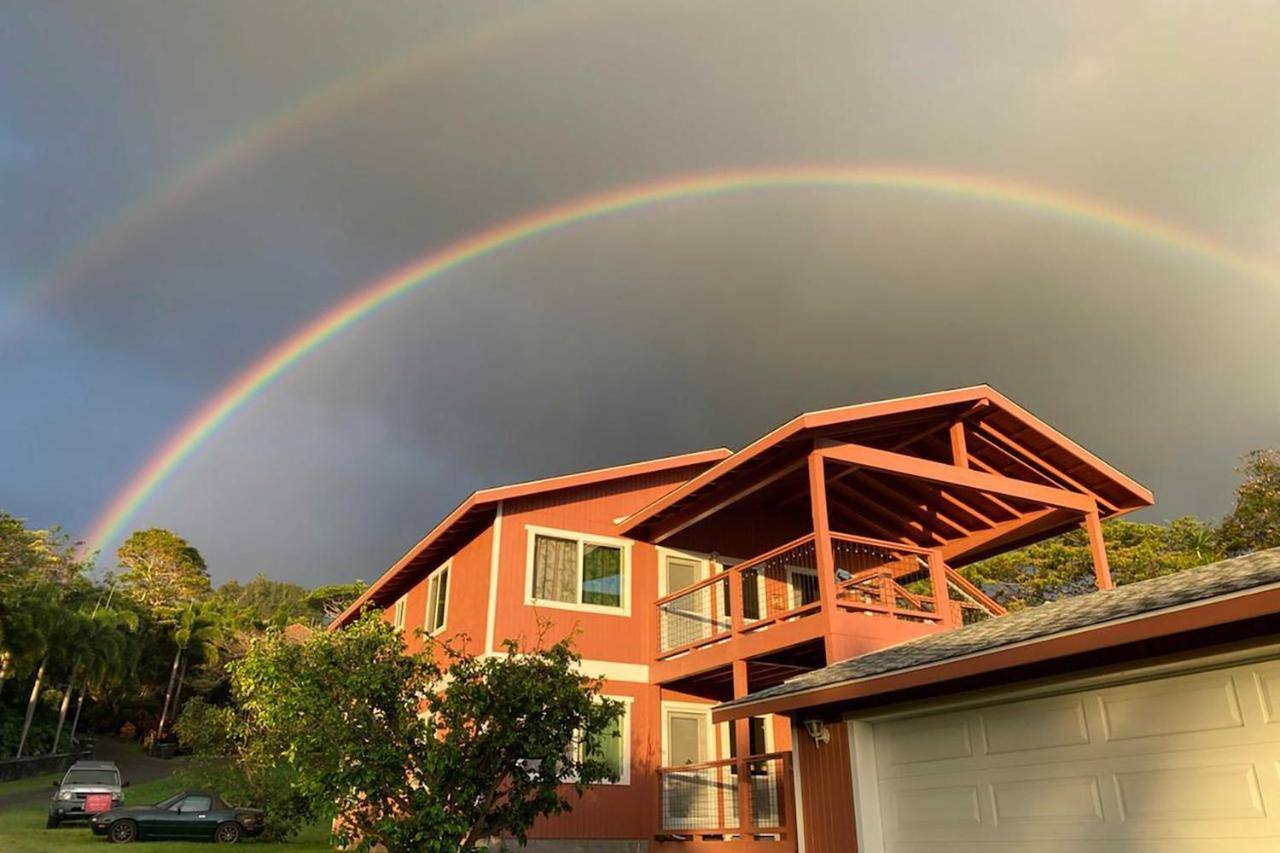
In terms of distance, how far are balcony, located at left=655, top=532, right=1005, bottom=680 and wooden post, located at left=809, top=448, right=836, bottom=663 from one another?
0.09ft

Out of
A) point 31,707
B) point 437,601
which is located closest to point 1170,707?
point 437,601

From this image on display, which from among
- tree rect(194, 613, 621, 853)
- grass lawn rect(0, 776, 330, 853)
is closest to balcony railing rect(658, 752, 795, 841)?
tree rect(194, 613, 621, 853)

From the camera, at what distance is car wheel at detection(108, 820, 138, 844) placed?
1758 centimetres

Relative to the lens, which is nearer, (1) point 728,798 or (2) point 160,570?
(1) point 728,798

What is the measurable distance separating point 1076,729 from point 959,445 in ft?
25.0

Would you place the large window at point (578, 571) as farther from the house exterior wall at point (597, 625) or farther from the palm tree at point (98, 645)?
the palm tree at point (98, 645)

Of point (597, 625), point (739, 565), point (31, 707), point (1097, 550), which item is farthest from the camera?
point (31, 707)

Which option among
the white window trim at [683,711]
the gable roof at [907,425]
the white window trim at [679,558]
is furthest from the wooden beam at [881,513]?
the white window trim at [683,711]

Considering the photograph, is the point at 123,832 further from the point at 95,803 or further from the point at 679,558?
the point at 679,558

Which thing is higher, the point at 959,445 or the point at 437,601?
the point at 959,445

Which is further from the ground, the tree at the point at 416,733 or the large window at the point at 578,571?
the large window at the point at 578,571

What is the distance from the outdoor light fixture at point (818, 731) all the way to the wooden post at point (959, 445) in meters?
5.82

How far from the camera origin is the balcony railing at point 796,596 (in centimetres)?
1373

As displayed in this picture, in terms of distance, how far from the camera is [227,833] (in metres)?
18.5
